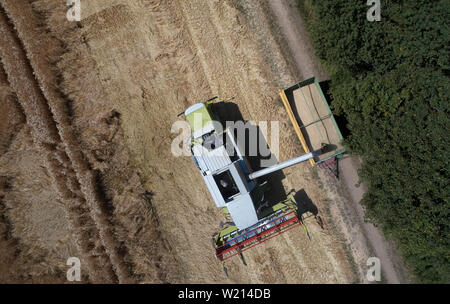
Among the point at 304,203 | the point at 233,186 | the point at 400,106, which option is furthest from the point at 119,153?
the point at 400,106

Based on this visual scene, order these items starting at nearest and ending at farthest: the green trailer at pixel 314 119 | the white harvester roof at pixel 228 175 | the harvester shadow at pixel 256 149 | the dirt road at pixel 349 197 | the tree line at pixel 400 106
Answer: the tree line at pixel 400 106 < the white harvester roof at pixel 228 175 < the green trailer at pixel 314 119 < the dirt road at pixel 349 197 < the harvester shadow at pixel 256 149

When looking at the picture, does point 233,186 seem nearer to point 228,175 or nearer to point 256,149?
point 228,175

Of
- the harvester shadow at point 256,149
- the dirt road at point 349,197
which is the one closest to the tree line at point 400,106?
the dirt road at point 349,197

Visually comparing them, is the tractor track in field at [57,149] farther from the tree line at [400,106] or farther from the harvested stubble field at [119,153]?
the tree line at [400,106]

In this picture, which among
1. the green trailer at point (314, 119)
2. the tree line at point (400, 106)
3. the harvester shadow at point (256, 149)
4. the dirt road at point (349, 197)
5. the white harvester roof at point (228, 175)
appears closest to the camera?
the tree line at point (400, 106)

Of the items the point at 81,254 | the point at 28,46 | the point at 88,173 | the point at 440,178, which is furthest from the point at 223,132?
the point at 28,46

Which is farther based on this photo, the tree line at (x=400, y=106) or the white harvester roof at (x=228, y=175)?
the white harvester roof at (x=228, y=175)
